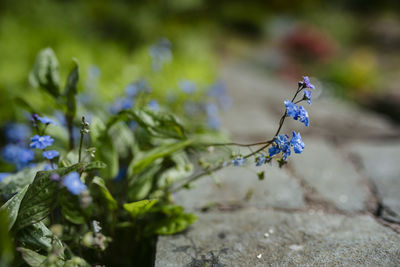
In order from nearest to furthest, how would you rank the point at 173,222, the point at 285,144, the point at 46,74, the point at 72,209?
the point at 285,144
the point at 72,209
the point at 173,222
the point at 46,74

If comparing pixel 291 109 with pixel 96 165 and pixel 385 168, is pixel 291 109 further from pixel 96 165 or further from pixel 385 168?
pixel 385 168

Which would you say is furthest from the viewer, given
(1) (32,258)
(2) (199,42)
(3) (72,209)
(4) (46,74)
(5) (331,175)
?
(2) (199,42)

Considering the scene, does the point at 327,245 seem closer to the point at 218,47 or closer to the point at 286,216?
the point at 286,216

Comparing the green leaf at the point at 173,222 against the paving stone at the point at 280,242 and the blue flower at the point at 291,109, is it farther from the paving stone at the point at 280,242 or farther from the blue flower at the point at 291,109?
the blue flower at the point at 291,109

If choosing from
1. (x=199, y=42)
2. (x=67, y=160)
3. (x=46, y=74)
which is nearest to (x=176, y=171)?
(x=67, y=160)

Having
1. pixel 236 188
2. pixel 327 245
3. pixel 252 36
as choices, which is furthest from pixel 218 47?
pixel 327 245

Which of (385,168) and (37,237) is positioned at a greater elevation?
(385,168)
